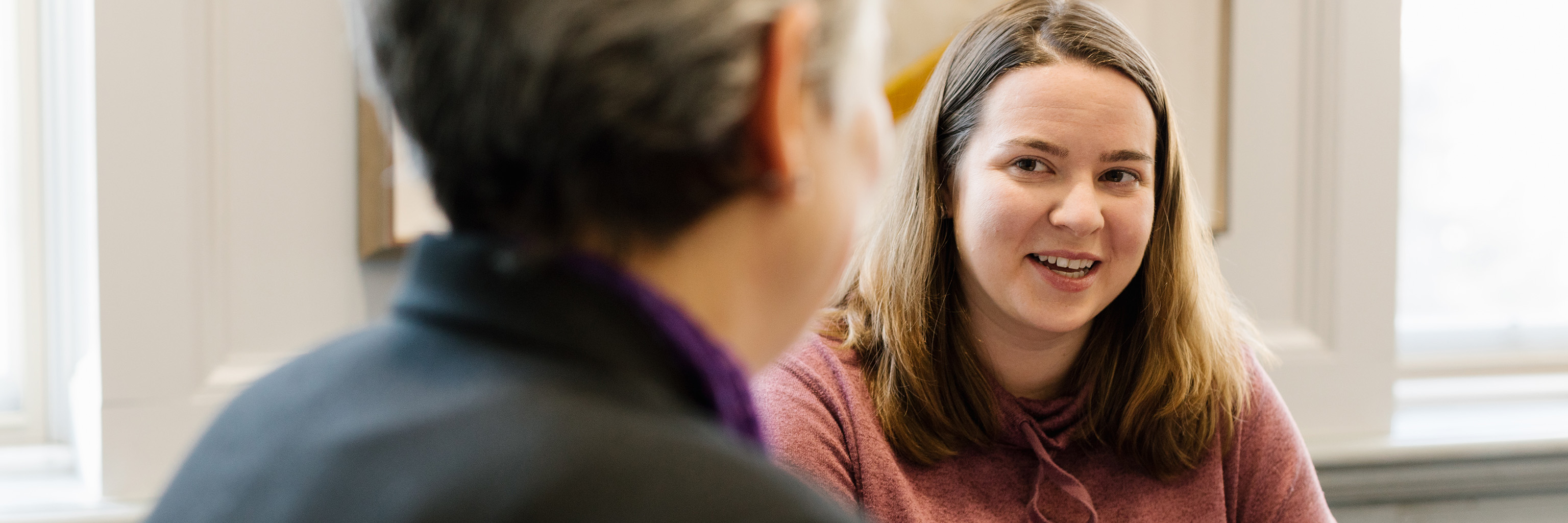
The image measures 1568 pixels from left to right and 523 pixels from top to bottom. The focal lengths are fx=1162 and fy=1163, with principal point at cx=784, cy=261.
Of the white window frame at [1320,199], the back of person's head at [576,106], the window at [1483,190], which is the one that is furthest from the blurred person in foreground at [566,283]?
the window at [1483,190]

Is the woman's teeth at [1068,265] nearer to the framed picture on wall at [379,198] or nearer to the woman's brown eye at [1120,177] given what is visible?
the woman's brown eye at [1120,177]

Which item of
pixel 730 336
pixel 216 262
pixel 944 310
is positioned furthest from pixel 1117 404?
pixel 216 262

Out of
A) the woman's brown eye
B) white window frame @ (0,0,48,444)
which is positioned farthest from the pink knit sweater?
white window frame @ (0,0,48,444)

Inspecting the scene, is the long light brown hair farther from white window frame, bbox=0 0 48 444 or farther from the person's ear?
white window frame, bbox=0 0 48 444

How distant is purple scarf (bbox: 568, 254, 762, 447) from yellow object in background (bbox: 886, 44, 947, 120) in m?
1.37

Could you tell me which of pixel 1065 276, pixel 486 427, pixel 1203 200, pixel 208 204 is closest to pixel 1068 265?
pixel 1065 276

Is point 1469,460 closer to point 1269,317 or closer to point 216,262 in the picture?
point 1269,317

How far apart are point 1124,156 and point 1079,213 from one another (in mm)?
91

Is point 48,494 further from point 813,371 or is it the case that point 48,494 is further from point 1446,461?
point 1446,461

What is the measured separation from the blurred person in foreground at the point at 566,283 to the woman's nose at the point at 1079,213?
2.74 ft

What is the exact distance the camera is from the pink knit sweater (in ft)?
4.26

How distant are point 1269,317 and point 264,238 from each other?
5.44 feet

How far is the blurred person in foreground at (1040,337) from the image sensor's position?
4.31 ft

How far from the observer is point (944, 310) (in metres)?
1.39
